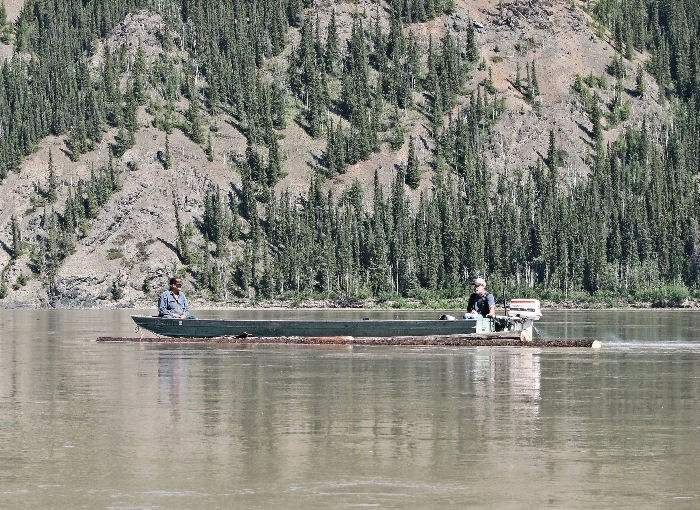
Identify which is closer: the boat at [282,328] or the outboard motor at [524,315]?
the outboard motor at [524,315]

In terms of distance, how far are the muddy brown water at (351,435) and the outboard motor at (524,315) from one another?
10.8m

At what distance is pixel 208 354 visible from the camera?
65.7 metres

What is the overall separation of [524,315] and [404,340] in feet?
38.9

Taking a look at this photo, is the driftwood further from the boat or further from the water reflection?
the water reflection

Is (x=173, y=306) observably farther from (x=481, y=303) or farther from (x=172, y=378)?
(x=172, y=378)

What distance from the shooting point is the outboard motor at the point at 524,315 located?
225 feet

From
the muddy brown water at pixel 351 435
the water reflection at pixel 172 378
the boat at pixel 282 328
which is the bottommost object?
the muddy brown water at pixel 351 435

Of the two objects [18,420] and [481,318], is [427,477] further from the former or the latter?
[481,318]

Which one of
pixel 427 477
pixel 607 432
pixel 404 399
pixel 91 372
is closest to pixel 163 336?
pixel 91 372

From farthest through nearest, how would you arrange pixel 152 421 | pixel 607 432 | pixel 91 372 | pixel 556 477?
1. pixel 91 372
2. pixel 152 421
3. pixel 607 432
4. pixel 556 477

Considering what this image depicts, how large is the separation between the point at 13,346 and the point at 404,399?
134ft

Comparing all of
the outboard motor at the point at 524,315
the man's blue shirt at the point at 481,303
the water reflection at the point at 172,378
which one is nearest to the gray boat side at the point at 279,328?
the man's blue shirt at the point at 481,303

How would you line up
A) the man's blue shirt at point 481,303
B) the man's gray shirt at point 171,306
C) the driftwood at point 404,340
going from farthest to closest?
the man's gray shirt at point 171,306 < the man's blue shirt at point 481,303 < the driftwood at point 404,340

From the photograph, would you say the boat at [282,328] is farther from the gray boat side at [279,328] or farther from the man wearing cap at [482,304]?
the man wearing cap at [482,304]
